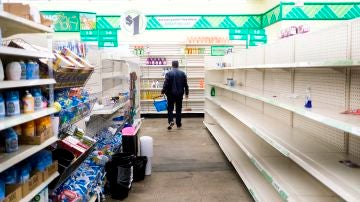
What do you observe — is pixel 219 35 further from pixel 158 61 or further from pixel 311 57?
pixel 311 57

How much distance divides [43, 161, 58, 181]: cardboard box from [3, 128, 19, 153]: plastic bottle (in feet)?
1.34

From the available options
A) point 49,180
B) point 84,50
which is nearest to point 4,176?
point 49,180

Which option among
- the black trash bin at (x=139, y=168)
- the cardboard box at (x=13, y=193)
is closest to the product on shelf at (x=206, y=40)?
the black trash bin at (x=139, y=168)

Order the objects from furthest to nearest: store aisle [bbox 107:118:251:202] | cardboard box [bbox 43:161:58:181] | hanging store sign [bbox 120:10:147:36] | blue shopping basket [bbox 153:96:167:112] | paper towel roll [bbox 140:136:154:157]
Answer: blue shopping basket [bbox 153:96:167:112] < hanging store sign [bbox 120:10:147:36] < paper towel roll [bbox 140:136:154:157] < store aisle [bbox 107:118:251:202] < cardboard box [bbox 43:161:58:181]

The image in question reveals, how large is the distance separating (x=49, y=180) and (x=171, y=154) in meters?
3.87

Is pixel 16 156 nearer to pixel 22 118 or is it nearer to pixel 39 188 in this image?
pixel 22 118

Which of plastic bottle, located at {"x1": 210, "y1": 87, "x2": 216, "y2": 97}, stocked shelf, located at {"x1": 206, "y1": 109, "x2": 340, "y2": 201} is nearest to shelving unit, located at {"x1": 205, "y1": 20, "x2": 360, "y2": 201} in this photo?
stocked shelf, located at {"x1": 206, "y1": 109, "x2": 340, "y2": 201}

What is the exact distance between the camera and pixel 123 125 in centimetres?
623

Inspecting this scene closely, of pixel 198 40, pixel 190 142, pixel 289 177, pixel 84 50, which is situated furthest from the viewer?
pixel 198 40

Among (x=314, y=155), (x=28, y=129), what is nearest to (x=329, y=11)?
(x=314, y=155)

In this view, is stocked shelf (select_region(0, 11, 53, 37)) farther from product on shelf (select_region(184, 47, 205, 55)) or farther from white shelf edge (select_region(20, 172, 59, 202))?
product on shelf (select_region(184, 47, 205, 55))

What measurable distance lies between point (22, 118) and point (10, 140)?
0.20 m

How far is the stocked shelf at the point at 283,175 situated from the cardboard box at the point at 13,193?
2.06 m

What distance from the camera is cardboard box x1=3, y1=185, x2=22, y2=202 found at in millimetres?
2158
